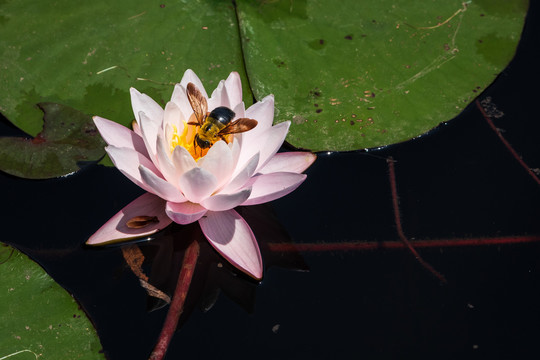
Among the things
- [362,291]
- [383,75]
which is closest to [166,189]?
[362,291]

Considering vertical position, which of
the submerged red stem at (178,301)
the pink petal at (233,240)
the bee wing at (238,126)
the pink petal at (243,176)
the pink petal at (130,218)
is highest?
the bee wing at (238,126)

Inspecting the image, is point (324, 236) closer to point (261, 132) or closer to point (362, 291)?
point (362, 291)

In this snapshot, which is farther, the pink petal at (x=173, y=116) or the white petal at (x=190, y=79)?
the white petal at (x=190, y=79)

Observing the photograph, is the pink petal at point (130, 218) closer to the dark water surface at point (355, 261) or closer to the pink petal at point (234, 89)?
the dark water surface at point (355, 261)

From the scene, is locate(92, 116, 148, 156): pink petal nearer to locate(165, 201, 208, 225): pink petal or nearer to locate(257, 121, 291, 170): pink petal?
locate(165, 201, 208, 225): pink petal

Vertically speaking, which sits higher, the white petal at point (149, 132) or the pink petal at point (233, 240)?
the white petal at point (149, 132)

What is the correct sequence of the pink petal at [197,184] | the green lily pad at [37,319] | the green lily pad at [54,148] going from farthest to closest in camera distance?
the green lily pad at [54,148] → the pink petal at [197,184] → the green lily pad at [37,319]

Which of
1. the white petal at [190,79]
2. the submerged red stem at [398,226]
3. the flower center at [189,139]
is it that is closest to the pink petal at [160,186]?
the flower center at [189,139]
